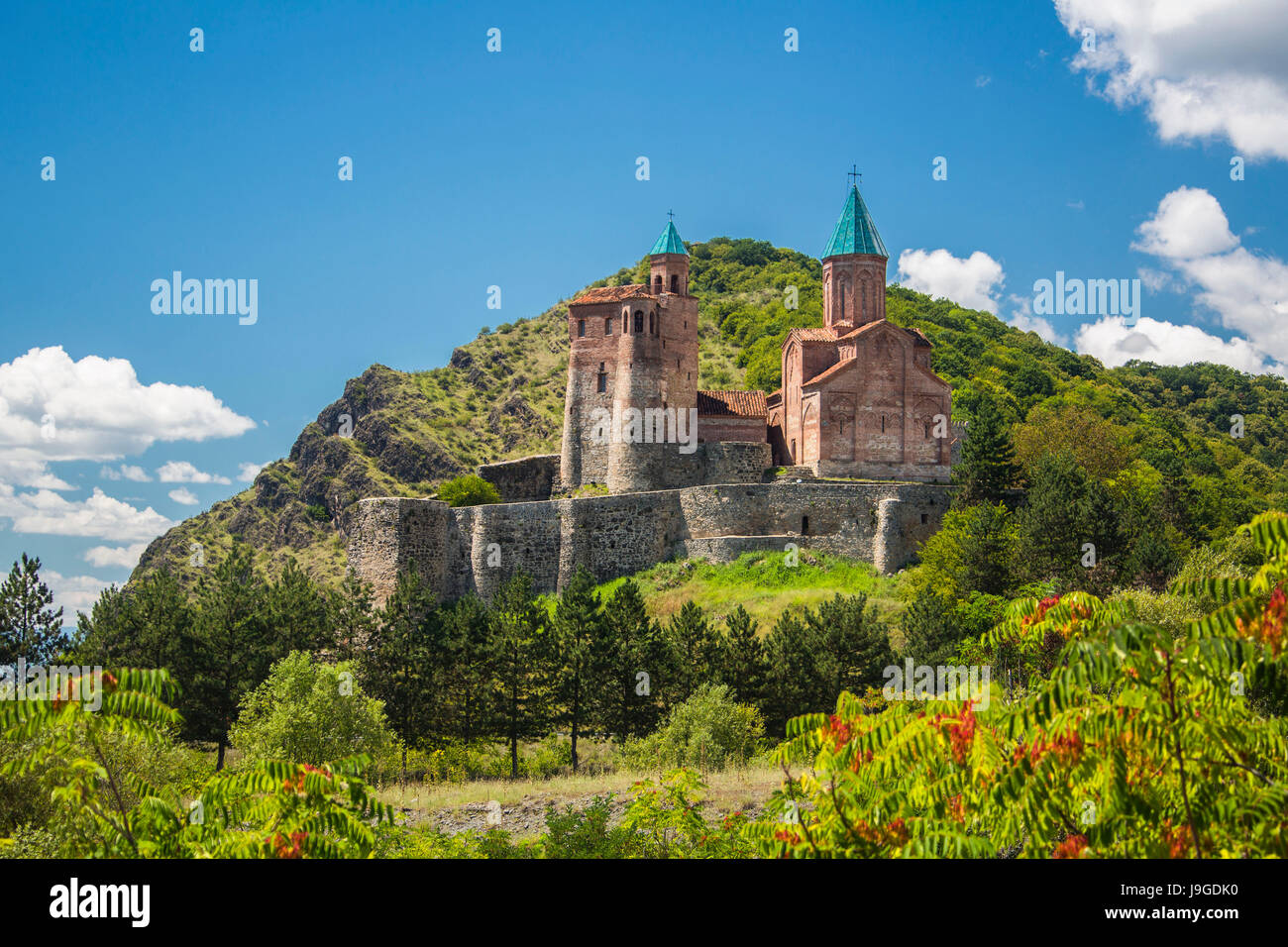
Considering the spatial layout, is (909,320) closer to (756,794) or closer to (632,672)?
(632,672)

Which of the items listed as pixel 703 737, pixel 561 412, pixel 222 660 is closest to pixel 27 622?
pixel 222 660

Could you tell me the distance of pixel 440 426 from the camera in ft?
332

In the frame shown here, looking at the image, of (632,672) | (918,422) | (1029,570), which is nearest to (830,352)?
(918,422)

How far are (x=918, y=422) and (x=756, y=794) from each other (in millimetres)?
33609

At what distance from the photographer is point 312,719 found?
104ft

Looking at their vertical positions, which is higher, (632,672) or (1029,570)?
(1029,570)

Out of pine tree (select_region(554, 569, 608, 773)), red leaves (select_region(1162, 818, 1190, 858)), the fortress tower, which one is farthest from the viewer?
the fortress tower

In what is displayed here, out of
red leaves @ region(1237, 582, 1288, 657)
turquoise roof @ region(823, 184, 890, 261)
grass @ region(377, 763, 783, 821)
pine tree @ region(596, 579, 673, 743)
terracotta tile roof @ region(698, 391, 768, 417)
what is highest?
turquoise roof @ region(823, 184, 890, 261)

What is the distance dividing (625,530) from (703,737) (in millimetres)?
19752

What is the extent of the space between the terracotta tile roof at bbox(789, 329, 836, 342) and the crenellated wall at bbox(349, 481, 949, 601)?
979 centimetres

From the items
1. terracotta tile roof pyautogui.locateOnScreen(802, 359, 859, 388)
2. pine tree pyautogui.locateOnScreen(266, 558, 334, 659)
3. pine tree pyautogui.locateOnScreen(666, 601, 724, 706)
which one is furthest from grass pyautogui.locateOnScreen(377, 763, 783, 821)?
terracotta tile roof pyautogui.locateOnScreen(802, 359, 859, 388)

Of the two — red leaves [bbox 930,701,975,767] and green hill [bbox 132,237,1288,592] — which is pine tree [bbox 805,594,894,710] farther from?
green hill [bbox 132,237,1288,592]

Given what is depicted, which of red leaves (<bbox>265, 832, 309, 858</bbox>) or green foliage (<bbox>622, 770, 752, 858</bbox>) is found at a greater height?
red leaves (<bbox>265, 832, 309, 858</bbox>)

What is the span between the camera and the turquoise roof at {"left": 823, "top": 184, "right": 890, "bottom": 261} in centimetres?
5816
